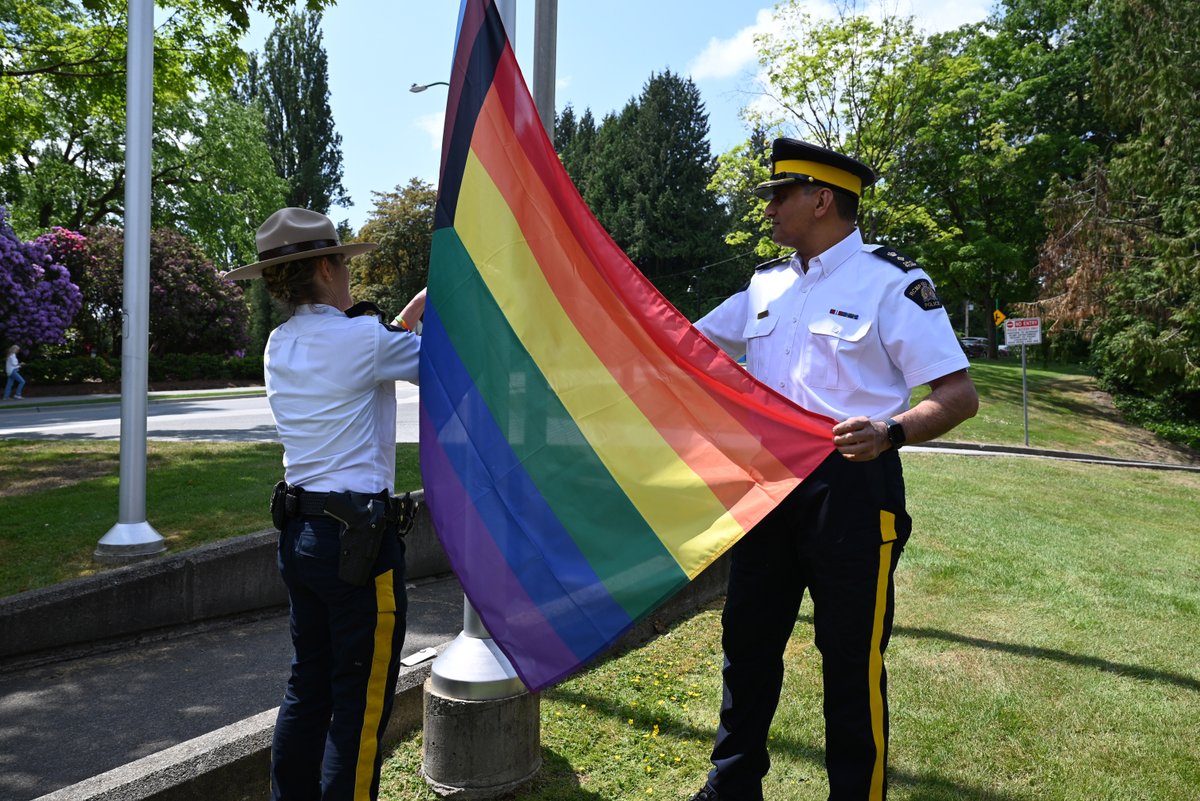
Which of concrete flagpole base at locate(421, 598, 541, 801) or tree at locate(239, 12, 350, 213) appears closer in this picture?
concrete flagpole base at locate(421, 598, 541, 801)

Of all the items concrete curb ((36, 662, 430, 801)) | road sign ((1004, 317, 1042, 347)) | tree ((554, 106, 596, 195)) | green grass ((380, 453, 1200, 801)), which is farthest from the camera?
tree ((554, 106, 596, 195))

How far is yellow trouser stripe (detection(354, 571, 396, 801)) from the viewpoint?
2748 mm

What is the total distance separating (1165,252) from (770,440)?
28075 millimetres

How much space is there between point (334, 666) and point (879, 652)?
1.82 m

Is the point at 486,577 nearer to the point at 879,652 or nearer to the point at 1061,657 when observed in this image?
the point at 879,652

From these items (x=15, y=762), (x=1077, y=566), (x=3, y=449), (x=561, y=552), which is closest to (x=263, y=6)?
(x=3, y=449)

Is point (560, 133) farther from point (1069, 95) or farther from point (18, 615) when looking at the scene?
point (18, 615)

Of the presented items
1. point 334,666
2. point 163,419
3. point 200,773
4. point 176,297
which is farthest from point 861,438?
point 176,297

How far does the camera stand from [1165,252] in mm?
25328

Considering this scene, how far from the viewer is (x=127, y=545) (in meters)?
6.18

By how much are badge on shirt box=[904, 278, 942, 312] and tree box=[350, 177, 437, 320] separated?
49290mm

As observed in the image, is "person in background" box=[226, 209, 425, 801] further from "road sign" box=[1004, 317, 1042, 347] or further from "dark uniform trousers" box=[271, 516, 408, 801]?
"road sign" box=[1004, 317, 1042, 347]

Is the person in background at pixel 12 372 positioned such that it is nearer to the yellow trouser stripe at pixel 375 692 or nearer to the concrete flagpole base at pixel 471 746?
the concrete flagpole base at pixel 471 746

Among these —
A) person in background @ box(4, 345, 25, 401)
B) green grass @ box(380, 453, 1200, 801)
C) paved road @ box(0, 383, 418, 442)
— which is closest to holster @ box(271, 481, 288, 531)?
green grass @ box(380, 453, 1200, 801)
